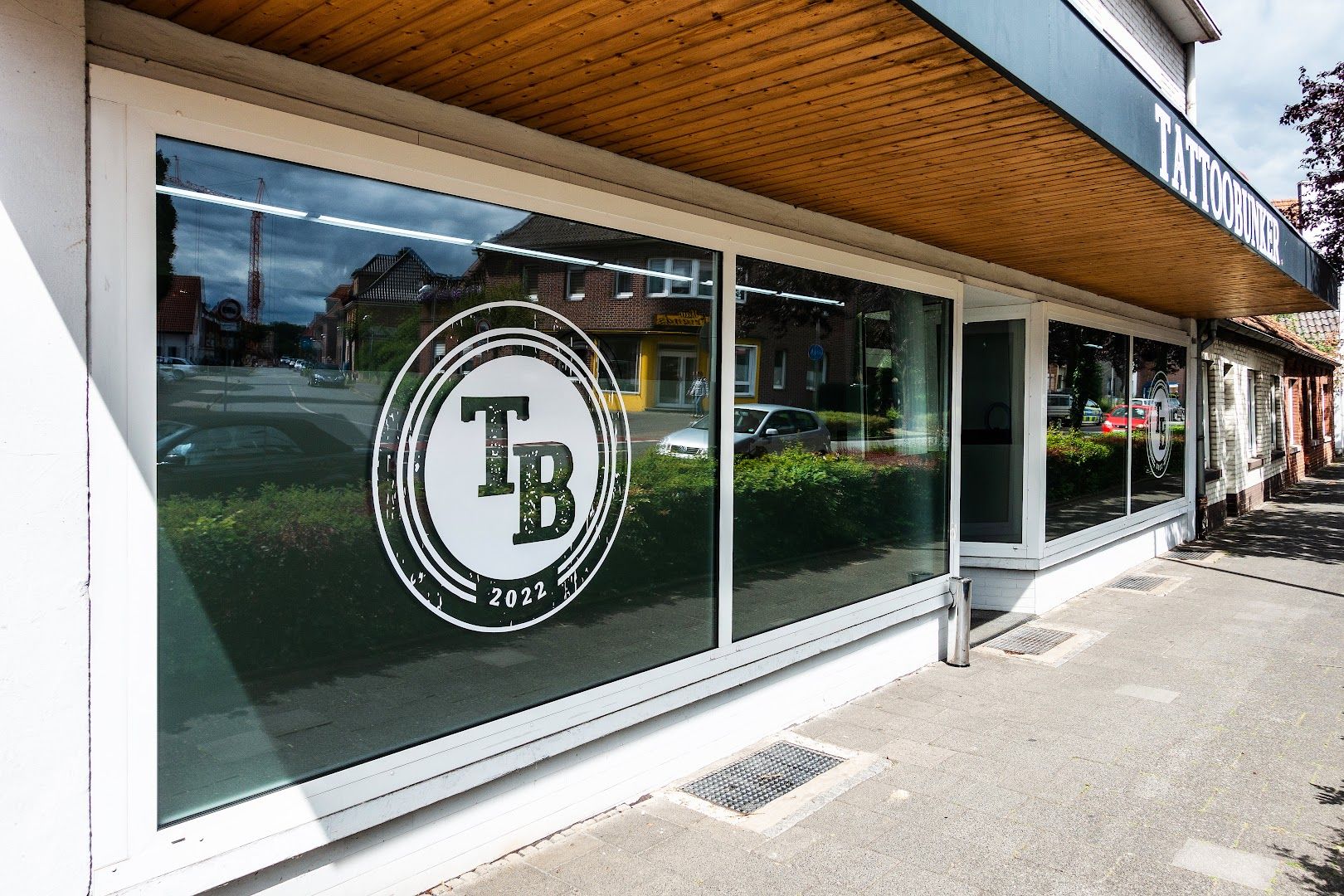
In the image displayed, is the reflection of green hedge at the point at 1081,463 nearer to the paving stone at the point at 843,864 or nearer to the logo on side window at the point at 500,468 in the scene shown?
the paving stone at the point at 843,864

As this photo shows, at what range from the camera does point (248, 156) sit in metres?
2.77

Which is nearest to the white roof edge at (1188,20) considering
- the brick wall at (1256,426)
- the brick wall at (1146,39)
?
the brick wall at (1146,39)

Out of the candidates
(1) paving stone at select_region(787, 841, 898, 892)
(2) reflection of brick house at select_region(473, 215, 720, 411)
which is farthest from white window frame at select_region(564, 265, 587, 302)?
(1) paving stone at select_region(787, 841, 898, 892)

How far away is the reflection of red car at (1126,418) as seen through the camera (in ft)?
31.4

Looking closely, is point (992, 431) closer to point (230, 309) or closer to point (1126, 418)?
point (1126, 418)

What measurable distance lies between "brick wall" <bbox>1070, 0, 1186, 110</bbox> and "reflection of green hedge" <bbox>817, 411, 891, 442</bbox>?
625 cm

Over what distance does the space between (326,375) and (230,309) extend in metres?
0.35

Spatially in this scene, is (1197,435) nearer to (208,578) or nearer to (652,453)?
(652,453)

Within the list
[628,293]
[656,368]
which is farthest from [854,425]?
[628,293]

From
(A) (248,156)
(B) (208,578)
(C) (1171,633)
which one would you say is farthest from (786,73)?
(C) (1171,633)

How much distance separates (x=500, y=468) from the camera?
3500 mm

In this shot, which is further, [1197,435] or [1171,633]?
[1197,435]

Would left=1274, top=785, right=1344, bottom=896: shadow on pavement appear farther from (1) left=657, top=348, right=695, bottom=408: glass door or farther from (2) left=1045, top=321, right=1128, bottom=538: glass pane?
(2) left=1045, top=321, right=1128, bottom=538: glass pane

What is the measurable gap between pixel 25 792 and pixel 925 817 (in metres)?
3.17
